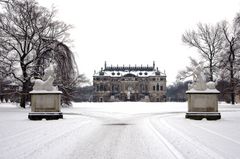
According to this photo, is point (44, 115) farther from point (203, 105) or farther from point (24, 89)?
point (24, 89)

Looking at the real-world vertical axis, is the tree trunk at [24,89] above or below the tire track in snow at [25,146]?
above

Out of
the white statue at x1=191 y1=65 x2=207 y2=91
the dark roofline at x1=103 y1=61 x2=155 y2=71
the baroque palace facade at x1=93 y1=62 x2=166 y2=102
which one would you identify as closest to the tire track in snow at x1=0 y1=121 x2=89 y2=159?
the white statue at x1=191 y1=65 x2=207 y2=91

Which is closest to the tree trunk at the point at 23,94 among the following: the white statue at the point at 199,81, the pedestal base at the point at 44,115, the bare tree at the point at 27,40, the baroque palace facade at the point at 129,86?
the bare tree at the point at 27,40

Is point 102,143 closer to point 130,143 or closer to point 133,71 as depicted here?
point 130,143

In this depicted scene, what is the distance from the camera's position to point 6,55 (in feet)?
138

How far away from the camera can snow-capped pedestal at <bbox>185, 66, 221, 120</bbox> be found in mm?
23078

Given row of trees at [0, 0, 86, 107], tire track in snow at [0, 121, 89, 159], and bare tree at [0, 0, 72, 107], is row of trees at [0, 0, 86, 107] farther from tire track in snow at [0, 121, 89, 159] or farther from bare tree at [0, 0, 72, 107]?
tire track in snow at [0, 121, 89, 159]

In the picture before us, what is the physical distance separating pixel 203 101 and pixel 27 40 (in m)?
26.4

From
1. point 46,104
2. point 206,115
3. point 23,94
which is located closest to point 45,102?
point 46,104

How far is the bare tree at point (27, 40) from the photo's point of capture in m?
41.9

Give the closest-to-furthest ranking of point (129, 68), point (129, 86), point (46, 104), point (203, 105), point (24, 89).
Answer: point (46, 104) → point (203, 105) → point (24, 89) → point (129, 86) → point (129, 68)

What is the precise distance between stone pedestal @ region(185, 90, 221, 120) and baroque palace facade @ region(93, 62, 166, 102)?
4367 inches

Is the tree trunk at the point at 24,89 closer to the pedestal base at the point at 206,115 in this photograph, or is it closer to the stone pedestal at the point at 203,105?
the stone pedestal at the point at 203,105

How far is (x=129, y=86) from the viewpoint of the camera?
5492 inches
